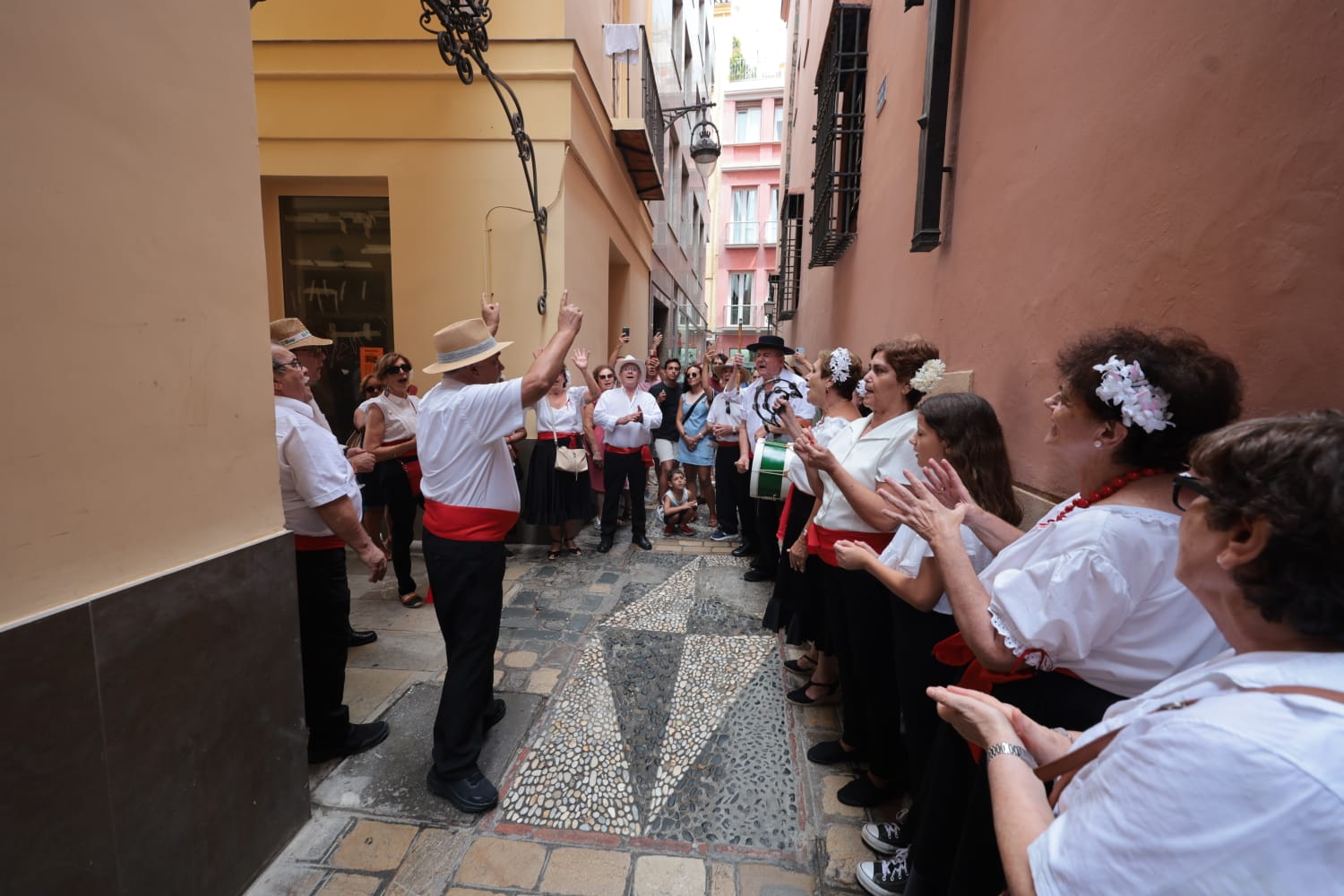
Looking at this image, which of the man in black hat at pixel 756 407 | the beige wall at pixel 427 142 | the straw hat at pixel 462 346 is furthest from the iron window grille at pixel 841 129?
the straw hat at pixel 462 346

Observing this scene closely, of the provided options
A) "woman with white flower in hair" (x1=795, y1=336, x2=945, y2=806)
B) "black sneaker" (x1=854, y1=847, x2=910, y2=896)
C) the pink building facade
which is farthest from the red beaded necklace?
the pink building facade

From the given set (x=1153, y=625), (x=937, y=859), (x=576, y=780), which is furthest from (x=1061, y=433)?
(x=576, y=780)

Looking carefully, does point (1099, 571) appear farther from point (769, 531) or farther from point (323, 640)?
point (769, 531)

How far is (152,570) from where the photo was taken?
5.55ft

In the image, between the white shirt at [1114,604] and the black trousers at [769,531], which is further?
the black trousers at [769,531]

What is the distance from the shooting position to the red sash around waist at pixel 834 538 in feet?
8.40

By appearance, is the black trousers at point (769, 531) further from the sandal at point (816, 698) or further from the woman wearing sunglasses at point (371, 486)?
the woman wearing sunglasses at point (371, 486)

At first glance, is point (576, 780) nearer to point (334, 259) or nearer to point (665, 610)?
point (665, 610)

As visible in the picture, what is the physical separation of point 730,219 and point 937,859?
28285 mm

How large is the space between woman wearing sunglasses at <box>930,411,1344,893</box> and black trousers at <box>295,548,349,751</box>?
2748mm

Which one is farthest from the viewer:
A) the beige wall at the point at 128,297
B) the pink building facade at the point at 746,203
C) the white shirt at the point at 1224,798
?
the pink building facade at the point at 746,203

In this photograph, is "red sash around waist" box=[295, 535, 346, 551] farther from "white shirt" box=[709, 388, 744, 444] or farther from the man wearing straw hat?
"white shirt" box=[709, 388, 744, 444]

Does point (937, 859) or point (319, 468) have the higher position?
point (319, 468)

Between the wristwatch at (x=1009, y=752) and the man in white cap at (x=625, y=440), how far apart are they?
4.99 metres
